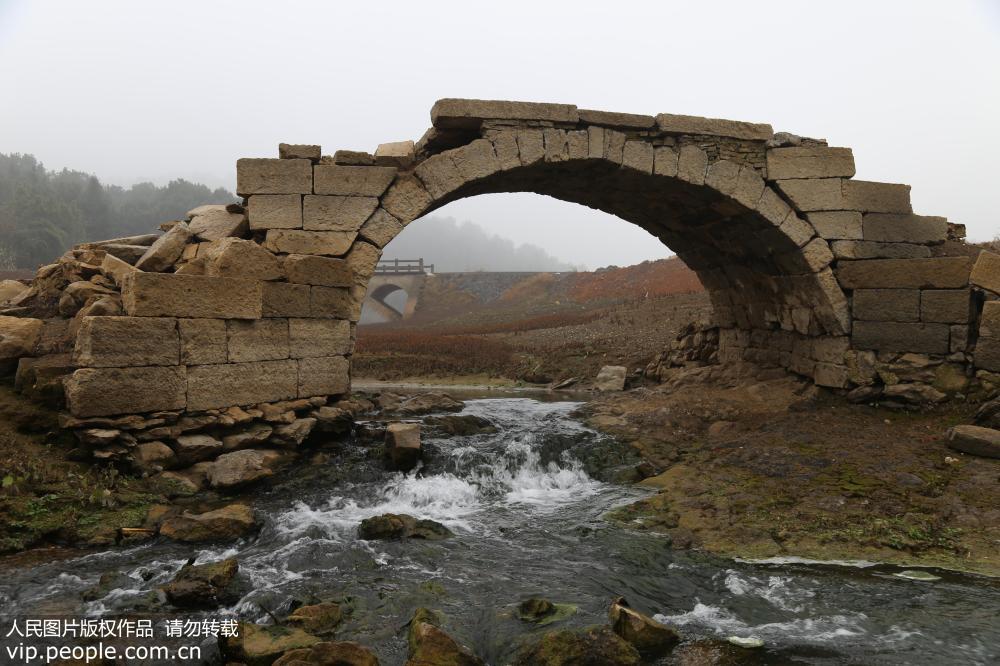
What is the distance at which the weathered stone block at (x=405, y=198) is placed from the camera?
823cm

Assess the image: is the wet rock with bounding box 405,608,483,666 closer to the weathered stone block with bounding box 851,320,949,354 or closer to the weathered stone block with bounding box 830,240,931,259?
the weathered stone block with bounding box 851,320,949,354

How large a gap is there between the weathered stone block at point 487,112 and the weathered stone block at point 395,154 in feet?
1.63

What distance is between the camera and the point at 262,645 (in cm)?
390

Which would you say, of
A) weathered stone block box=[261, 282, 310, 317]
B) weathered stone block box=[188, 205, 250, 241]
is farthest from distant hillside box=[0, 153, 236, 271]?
weathered stone block box=[261, 282, 310, 317]

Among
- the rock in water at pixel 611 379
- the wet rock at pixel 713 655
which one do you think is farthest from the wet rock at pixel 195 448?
the rock in water at pixel 611 379

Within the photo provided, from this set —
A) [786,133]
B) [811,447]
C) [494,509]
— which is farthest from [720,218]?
[494,509]

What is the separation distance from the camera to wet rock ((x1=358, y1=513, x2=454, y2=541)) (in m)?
5.99

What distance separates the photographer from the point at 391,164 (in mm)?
8375

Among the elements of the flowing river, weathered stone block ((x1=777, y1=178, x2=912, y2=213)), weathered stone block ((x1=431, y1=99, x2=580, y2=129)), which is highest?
weathered stone block ((x1=431, y1=99, x2=580, y2=129))

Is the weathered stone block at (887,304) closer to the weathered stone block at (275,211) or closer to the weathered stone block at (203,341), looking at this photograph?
the weathered stone block at (275,211)

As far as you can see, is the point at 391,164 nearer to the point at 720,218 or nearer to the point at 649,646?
the point at 720,218

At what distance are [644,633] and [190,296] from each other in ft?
18.7

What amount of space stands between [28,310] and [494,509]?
19.8ft

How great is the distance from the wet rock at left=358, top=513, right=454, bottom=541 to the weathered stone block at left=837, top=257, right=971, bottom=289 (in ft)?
22.6
